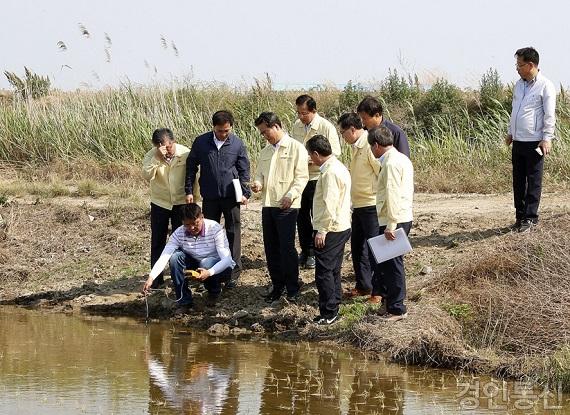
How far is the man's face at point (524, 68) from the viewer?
34.9ft

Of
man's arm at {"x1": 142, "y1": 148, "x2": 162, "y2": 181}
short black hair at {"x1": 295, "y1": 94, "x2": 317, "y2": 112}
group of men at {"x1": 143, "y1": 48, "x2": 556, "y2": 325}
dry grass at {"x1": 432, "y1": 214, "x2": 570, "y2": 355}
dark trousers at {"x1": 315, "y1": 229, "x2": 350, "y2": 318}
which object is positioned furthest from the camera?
man's arm at {"x1": 142, "y1": 148, "x2": 162, "y2": 181}

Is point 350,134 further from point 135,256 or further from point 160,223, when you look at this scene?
point 135,256

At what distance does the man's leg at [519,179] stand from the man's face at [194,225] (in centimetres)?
327

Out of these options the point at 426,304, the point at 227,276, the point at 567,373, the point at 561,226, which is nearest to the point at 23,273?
the point at 227,276

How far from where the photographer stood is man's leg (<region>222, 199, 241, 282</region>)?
1080cm

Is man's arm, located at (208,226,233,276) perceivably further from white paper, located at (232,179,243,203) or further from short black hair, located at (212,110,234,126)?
short black hair, located at (212,110,234,126)

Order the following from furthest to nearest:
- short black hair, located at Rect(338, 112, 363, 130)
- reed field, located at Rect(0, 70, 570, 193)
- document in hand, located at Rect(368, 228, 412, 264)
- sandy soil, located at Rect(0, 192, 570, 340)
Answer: reed field, located at Rect(0, 70, 570, 193) < sandy soil, located at Rect(0, 192, 570, 340) < short black hair, located at Rect(338, 112, 363, 130) < document in hand, located at Rect(368, 228, 412, 264)

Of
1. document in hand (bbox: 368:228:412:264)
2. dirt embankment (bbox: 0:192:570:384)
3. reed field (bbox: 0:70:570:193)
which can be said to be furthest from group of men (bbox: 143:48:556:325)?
reed field (bbox: 0:70:570:193)

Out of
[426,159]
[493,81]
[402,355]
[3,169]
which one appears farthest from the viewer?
[493,81]

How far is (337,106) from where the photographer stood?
22.3 metres

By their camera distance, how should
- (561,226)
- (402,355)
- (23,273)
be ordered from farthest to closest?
A: (23,273), (561,226), (402,355)

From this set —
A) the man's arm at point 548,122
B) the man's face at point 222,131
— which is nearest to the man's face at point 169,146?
the man's face at point 222,131

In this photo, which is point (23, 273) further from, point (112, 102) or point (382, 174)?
point (112, 102)

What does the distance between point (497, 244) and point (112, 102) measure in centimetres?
989
